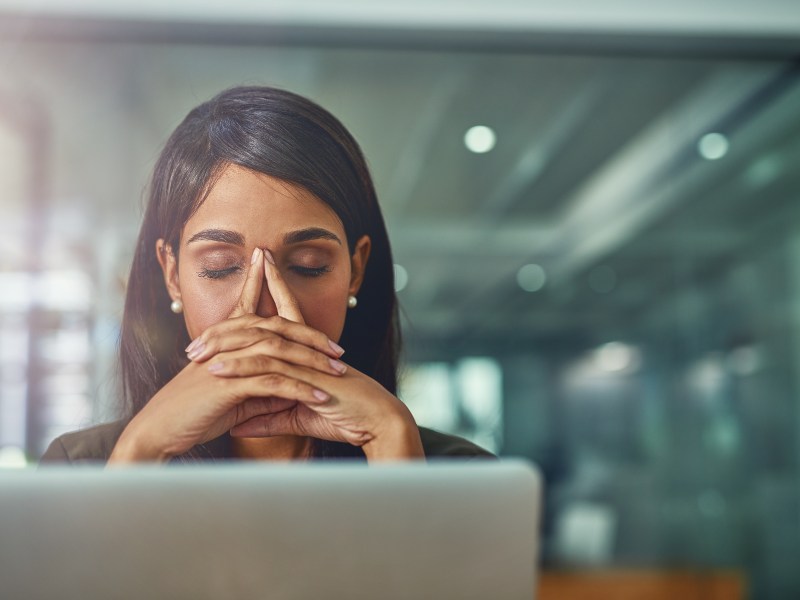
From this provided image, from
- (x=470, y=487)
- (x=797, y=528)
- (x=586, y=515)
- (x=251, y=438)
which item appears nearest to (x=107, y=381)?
(x=251, y=438)

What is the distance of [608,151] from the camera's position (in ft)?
10.9

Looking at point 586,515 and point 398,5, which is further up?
point 398,5

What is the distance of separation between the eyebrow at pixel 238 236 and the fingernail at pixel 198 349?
0.48ft

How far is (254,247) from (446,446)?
1.17 feet

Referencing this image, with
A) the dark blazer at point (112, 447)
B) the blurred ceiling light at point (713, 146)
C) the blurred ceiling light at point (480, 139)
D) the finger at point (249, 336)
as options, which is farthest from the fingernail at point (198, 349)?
the blurred ceiling light at point (713, 146)

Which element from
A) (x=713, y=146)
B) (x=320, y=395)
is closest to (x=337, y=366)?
(x=320, y=395)

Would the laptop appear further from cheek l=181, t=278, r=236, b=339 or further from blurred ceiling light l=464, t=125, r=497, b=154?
blurred ceiling light l=464, t=125, r=497, b=154

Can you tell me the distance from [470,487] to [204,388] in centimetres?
45

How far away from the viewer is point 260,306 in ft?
3.38

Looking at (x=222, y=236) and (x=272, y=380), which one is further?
(x=222, y=236)

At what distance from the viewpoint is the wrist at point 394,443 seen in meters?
0.93

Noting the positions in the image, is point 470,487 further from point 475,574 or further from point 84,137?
point 84,137

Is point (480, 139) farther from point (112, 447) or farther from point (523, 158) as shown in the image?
point (112, 447)

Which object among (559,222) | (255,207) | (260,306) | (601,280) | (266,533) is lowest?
(266,533)
